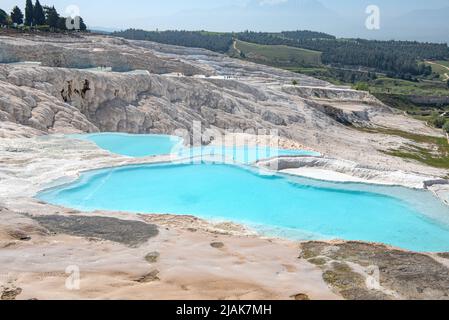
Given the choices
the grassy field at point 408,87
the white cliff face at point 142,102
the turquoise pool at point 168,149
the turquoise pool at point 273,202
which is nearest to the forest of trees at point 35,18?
the white cliff face at point 142,102

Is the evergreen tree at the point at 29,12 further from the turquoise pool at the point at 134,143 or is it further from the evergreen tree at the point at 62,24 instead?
the turquoise pool at the point at 134,143

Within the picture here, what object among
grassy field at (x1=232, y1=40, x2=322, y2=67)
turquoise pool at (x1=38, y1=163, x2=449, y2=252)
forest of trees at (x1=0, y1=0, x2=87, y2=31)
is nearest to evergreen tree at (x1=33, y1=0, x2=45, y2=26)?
forest of trees at (x1=0, y1=0, x2=87, y2=31)

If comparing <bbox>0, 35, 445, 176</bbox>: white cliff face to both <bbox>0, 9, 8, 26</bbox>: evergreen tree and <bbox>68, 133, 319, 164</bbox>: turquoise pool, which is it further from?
<bbox>0, 9, 8, 26</bbox>: evergreen tree

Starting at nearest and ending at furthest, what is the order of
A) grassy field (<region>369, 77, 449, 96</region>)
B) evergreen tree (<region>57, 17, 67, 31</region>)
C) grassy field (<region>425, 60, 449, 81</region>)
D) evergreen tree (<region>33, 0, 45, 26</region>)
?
evergreen tree (<region>57, 17, 67, 31</region>) → evergreen tree (<region>33, 0, 45, 26</region>) → grassy field (<region>369, 77, 449, 96</region>) → grassy field (<region>425, 60, 449, 81</region>)

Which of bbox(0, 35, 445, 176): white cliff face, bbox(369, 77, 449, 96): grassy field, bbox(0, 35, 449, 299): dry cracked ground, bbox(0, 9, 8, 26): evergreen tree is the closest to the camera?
bbox(0, 35, 449, 299): dry cracked ground

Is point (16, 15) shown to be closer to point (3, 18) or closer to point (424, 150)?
point (3, 18)

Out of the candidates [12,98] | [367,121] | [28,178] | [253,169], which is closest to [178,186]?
[253,169]

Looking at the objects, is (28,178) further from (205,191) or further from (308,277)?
(308,277)
